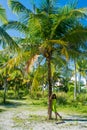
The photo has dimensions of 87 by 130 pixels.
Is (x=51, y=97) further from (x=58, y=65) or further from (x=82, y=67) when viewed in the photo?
(x=82, y=67)

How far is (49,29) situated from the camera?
17.4 meters

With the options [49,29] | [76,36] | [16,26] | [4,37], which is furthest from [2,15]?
[76,36]

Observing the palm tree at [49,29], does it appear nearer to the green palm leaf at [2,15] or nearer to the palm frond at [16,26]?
the palm frond at [16,26]

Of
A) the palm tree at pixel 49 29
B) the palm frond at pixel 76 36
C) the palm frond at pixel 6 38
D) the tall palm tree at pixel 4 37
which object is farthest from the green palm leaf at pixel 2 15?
the palm frond at pixel 76 36

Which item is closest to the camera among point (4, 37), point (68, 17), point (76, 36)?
point (4, 37)

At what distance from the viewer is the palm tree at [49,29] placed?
16703mm

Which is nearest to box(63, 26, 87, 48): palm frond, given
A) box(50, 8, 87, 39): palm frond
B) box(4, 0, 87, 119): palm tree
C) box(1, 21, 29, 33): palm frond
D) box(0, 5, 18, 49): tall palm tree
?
box(4, 0, 87, 119): palm tree

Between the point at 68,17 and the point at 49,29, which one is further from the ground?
the point at 68,17

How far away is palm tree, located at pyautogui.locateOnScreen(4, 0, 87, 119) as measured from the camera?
1670cm

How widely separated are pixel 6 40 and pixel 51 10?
15.3ft

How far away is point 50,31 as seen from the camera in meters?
17.4

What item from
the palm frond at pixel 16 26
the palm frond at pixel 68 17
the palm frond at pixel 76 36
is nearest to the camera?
the palm frond at pixel 68 17

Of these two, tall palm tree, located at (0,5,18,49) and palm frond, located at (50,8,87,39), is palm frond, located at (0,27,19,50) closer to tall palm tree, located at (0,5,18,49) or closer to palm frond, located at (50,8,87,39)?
tall palm tree, located at (0,5,18,49)

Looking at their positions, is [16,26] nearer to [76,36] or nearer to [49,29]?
[49,29]
